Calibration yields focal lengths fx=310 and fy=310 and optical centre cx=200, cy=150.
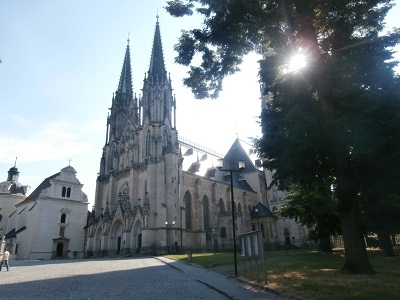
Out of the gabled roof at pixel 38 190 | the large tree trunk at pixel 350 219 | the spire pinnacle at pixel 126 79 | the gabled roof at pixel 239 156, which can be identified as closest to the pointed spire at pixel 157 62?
the spire pinnacle at pixel 126 79

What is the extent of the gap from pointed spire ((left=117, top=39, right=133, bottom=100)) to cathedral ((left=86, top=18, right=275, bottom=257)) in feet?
3.83

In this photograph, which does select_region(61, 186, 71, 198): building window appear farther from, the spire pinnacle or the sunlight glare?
the sunlight glare

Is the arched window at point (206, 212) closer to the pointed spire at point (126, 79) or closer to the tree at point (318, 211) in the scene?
the tree at point (318, 211)

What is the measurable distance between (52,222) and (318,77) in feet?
152

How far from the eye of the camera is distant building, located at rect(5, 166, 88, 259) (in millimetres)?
45678

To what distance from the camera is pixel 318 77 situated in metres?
12.9

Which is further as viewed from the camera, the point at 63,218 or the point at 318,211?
the point at 63,218

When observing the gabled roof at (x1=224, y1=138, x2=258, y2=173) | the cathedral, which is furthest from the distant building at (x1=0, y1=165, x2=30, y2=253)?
the gabled roof at (x1=224, y1=138, x2=258, y2=173)

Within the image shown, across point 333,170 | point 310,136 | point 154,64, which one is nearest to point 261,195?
point 154,64

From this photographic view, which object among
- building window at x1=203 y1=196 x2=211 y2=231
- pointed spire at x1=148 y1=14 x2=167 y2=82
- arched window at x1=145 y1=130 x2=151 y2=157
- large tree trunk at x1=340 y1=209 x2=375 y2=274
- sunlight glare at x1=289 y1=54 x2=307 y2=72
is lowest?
large tree trunk at x1=340 y1=209 x2=375 y2=274

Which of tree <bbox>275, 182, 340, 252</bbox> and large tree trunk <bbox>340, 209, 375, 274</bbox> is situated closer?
large tree trunk <bbox>340, 209, 375, 274</bbox>

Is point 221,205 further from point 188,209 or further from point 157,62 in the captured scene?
point 157,62

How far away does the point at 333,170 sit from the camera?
1436 cm

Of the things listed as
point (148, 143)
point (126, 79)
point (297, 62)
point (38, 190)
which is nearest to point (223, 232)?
point (148, 143)
